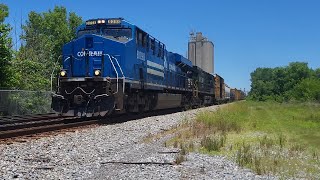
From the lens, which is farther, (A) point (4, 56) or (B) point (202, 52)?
(B) point (202, 52)

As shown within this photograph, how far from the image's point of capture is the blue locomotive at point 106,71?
16.3 meters

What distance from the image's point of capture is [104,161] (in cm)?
806

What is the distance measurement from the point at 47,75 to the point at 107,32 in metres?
18.5

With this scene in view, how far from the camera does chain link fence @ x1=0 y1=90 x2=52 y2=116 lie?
70.1 feet

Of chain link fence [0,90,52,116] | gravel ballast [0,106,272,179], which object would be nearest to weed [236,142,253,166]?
gravel ballast [0,106,272,179]

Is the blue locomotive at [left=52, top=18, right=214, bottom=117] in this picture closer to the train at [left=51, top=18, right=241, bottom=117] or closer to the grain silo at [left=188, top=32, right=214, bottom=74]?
the train at [left=51, top=18, right=241, bottom=117]

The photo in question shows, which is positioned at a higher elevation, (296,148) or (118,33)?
(118,33)

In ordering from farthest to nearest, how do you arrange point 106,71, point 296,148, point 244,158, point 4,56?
point 4,56 → point 106,71 → point 296,148 → point 244,158

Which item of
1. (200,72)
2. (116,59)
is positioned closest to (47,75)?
(200,72)

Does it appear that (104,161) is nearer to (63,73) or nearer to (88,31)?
(63,73)

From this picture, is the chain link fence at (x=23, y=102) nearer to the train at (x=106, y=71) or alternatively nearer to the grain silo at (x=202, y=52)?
the train at (x=106, y=71)

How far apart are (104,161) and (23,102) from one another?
53.6ft

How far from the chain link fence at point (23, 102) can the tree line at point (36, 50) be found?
1.51m

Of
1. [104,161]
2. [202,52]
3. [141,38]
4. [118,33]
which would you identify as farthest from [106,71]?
[202,52]
